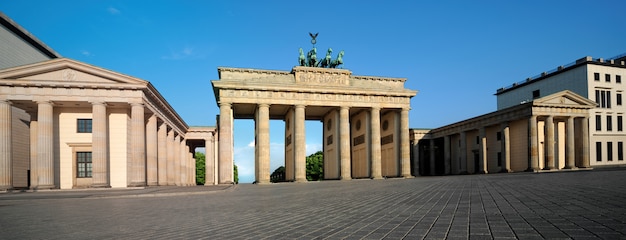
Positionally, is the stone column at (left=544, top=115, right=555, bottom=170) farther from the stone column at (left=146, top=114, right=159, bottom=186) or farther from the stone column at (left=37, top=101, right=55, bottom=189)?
the stone column at (left=37, top=101, right=55, bottom=189)

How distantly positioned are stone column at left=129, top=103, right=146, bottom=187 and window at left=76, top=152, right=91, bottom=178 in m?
4.47

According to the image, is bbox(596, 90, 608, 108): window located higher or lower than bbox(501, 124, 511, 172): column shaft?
higher

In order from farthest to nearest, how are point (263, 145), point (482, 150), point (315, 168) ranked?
point (315, 168) → point (482, 150) → point (263, 145)

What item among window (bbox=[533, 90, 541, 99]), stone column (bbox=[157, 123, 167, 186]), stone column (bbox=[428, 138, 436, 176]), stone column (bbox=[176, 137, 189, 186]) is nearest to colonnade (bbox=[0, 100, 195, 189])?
stone column (bbox=[157, 123, 167, 186])

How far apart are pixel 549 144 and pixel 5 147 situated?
2009 inches

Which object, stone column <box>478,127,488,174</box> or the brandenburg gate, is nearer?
the brandenburg gate

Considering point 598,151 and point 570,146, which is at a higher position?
point 570,146

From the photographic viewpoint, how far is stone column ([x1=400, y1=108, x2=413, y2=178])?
50.3 meters

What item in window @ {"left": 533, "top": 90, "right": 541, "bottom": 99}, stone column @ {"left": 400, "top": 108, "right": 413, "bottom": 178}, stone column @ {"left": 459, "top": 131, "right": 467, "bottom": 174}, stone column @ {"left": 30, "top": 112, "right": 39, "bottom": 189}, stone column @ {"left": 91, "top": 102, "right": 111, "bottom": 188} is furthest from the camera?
window @ {"left": 533, "top": 90, "right": 541, "bottom": 99}

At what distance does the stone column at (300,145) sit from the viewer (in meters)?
46.3

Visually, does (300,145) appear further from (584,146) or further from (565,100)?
(584,146)

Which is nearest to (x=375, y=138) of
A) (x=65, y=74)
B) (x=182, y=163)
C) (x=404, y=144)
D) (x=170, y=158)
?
(x=404, y=144)

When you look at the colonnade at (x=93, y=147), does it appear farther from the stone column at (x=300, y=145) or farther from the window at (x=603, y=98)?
the window at (x=603, y=98)

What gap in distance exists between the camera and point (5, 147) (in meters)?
30.0
